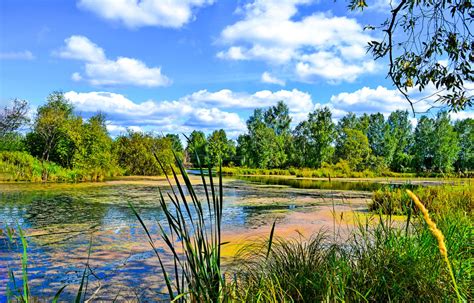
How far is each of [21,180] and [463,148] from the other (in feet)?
160

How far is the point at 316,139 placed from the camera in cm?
4225

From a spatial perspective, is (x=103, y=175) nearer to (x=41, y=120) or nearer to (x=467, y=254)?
(x=41, y=120)

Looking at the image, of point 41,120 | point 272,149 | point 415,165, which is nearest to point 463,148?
point 415,165

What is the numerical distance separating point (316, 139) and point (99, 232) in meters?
36.4

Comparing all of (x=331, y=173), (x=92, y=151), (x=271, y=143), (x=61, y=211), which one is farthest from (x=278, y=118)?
(x=61, y=211)

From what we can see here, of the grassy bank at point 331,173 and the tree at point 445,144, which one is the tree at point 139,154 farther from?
the tree at point 445,144

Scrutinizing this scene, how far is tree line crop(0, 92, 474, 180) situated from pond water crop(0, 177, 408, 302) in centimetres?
931

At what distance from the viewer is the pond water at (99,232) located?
4637mm

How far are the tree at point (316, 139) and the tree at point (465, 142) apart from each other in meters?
17.2

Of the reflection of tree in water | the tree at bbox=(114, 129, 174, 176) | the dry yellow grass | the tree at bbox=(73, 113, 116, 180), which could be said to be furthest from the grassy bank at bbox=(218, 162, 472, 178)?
the dry yellow grass

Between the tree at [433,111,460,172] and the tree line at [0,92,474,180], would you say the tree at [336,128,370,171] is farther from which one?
the tree at [433,111,460,172]

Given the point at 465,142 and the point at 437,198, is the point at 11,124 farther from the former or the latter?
the point at 465,142

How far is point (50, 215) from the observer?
1002 cm

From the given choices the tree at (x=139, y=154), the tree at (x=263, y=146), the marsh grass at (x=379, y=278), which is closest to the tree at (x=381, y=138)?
the tree at (x=263, y=146)
